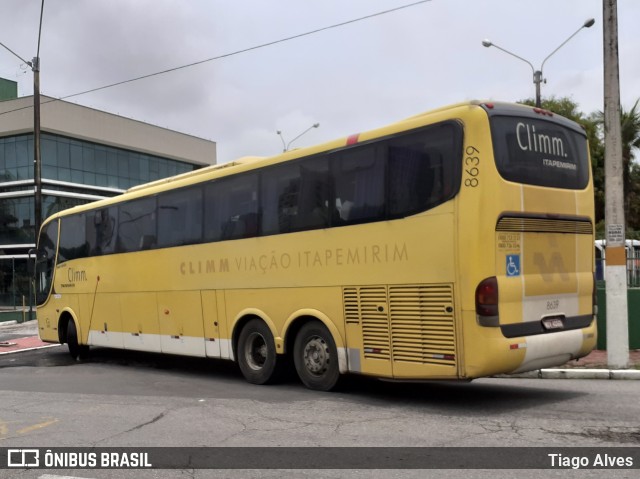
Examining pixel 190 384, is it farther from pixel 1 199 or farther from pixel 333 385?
pixel 1 199

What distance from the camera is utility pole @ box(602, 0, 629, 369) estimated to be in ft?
36.0

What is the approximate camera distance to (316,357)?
31.2 feet

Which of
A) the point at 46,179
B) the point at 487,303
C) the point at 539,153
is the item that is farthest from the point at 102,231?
the point at 46,179

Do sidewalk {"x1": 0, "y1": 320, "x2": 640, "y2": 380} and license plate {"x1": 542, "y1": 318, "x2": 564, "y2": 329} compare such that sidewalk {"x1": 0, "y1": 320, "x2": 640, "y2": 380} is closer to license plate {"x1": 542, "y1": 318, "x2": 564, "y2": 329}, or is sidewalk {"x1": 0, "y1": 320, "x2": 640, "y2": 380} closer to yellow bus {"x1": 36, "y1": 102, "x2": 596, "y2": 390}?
yellow bus {"x1": 36, "y1": 102, "x2": 596, "y2": 390}

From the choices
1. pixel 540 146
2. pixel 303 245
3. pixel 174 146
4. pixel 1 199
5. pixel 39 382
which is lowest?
pixel 39 382

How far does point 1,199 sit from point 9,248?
3.45 m

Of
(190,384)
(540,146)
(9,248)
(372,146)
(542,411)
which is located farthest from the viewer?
(9,248)

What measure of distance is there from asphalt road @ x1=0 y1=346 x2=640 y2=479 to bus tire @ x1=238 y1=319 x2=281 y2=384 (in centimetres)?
23

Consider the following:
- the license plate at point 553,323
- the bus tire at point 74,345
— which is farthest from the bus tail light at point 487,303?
the bus tire at point 74,345


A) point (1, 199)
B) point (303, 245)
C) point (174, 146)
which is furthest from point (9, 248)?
point (303, 245)

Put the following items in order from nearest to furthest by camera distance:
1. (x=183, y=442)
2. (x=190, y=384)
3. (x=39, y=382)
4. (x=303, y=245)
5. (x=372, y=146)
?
(x=183, y=442) < (x=372, y=146) < (x=303, y=245) < (x=190, y=384) < (x=39, y=382)

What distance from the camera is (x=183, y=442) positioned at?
21.9 ft

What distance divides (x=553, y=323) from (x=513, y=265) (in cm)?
104

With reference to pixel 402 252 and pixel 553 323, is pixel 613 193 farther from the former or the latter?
pixel 402 252
